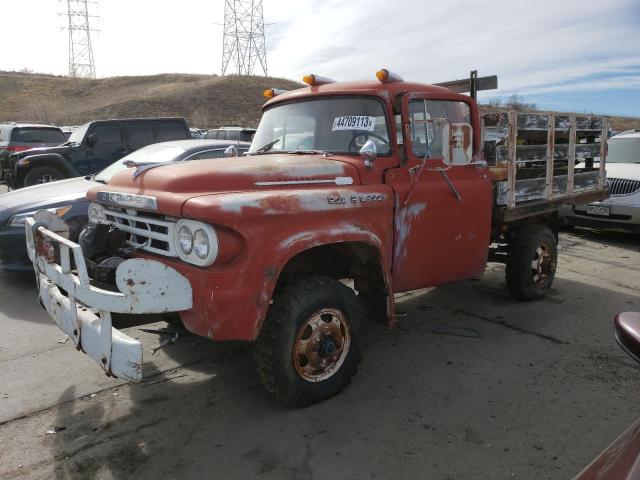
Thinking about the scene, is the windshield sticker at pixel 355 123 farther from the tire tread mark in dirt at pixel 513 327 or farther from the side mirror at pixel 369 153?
the tire tread mark in dirt at pixel 513 327

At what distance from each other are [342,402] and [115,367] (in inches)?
59.2

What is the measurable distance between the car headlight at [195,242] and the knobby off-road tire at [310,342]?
1.98 ft

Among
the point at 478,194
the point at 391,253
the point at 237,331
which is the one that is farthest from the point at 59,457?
the point at 478,194

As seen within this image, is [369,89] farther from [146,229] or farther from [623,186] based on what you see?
[623,186]

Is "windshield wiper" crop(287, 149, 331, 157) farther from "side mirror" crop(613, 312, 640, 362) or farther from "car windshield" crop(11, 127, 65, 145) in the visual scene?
"car windshield" crop(11, 127, 65, 145)

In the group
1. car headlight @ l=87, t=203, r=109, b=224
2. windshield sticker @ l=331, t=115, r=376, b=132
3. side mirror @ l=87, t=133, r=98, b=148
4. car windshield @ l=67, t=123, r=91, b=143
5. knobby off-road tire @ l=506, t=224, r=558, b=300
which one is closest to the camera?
car headlight @ l=87, t=203, r=109, b=224

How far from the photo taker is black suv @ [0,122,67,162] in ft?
45.6

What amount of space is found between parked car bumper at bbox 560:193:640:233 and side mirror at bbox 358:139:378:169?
18.9 feet

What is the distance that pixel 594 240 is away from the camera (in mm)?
8969

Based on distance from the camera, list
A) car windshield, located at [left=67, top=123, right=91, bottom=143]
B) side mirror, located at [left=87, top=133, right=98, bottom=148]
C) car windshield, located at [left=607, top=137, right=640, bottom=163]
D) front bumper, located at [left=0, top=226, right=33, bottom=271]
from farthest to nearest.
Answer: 1. car windshield, located at [left=67, top=123, right=91, bottom=143]
2. side mirror, located at [left=87, top=133, right=98, bottom=148]
3. car windshield, located at [left=607, top=137, right=640, bottom=163]
4. front bumper, located at [left=0, top=226, right=33, bottom=271]

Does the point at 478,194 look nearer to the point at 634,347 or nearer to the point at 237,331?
the point at 237,331

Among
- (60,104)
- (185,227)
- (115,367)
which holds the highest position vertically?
(60,104)

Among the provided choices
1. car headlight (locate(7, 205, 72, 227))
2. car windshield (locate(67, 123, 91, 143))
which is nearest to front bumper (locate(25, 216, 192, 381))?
car headlight (locate(7, 205, 72, 227))

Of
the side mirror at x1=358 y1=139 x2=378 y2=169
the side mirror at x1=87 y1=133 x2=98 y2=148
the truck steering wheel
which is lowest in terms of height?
the side mirror at x1=358 y1=139 x2=378 y2=169
